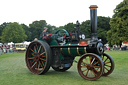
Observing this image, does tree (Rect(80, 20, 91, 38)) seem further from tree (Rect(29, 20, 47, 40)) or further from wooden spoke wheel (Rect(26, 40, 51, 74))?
wooden spoke wheel (Rect(26, 40, 51, 74))

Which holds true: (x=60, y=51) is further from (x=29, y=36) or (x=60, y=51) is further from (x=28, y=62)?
(x=29, y=36)

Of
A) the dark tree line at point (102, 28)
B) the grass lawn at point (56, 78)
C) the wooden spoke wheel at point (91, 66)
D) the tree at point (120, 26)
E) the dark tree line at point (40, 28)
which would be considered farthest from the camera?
the dark tree line at point (40, 28)

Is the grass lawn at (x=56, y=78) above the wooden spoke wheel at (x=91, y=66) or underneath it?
underneath

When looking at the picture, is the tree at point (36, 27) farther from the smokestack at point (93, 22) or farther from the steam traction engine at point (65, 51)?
the smokestack at point (93, 22)

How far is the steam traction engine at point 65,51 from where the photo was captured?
A: 717 centimetres

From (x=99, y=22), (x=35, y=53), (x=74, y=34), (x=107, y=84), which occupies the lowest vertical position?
(x=107, y=84)

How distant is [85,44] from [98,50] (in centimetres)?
53

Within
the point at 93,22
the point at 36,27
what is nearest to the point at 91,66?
the point at 93,22

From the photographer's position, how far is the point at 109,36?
43594mm

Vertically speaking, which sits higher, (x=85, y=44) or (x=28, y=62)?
(x=85, y=44)

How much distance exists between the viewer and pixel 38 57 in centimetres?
836

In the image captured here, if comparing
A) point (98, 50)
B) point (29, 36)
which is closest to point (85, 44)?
point (98, 50)

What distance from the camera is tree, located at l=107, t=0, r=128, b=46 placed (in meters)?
39.0

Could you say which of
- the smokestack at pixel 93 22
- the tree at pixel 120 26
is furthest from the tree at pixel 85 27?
the smokestack at pixel 93 22
